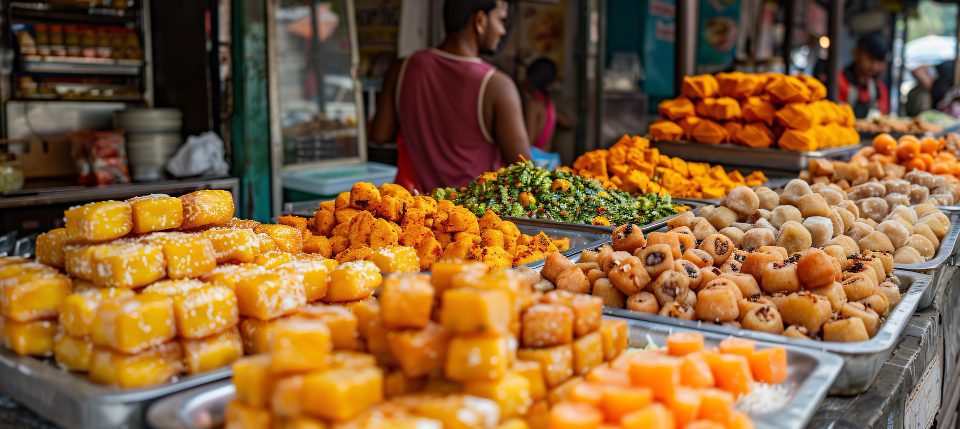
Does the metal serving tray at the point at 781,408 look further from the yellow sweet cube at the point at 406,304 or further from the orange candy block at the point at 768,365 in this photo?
the yellow sweet cube at the point at 406,304

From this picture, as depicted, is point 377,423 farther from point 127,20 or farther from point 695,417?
point 127,20

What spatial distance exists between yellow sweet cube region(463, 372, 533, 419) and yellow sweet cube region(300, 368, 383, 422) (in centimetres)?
15

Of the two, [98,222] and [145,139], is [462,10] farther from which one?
[98,222]

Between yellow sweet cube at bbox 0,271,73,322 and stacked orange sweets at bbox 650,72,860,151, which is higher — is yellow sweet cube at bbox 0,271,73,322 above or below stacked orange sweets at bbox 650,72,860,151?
below

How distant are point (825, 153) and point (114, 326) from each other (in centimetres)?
337

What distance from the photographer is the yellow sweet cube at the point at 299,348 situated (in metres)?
1.01

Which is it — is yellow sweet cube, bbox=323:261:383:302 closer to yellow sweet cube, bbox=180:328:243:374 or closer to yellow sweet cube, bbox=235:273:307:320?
yellow sweet cube, bbox=235:273:307:320

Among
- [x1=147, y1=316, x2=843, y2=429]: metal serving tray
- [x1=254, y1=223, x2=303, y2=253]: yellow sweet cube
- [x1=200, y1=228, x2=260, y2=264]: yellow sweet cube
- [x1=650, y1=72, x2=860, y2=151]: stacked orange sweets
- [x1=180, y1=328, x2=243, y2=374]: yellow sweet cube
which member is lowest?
[x1=147, y1=316, x2=843, y2=429]: metal serving tray

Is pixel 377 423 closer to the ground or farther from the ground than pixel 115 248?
closer to the ground

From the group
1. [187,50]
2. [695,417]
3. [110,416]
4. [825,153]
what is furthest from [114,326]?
[187,50]

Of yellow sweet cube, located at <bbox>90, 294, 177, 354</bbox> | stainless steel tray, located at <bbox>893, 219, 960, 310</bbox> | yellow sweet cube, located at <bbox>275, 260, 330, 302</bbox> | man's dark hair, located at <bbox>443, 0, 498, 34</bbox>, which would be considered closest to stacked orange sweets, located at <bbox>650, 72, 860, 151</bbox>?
man's dark hair, located at <bbox>443, 0, 498, 34</bbox>

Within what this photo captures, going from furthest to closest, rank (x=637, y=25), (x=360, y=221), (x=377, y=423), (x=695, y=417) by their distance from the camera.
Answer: (x=637, y=25) → (x=360, y=221) → (x=695, y=417) → (x=377, y=423)

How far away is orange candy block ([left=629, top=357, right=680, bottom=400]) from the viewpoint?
1.12m

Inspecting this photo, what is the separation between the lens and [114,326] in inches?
47.2
